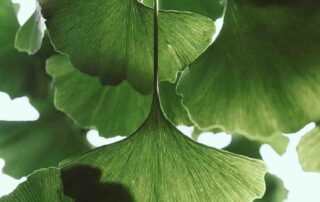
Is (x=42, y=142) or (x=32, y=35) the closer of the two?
(x=32, y=35)

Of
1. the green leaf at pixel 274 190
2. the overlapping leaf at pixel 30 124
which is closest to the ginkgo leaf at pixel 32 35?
the overlapping leaf at pixel 30 124

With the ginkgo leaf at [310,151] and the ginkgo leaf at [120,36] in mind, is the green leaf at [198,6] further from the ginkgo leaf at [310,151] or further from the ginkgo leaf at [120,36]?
the ginkgo leaf at [310,151]

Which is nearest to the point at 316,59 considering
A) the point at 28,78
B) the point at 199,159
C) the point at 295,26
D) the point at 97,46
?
the point at 295,26

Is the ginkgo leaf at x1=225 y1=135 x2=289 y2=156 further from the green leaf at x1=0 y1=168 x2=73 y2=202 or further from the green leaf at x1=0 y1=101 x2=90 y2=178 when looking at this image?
the green leaf at x1=0 y1=168 x2=73 y2=202

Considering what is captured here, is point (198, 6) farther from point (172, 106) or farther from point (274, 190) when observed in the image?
point (274, 190)

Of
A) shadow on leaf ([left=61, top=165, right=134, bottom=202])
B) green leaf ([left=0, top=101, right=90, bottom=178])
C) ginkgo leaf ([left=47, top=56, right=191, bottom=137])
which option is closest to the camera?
shadow on leaf ([left=61, top=165, right=134, bottom=202])

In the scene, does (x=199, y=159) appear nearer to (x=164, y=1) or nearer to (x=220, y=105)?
(x=220, y=105)

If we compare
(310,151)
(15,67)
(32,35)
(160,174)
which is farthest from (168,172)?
(15,67)

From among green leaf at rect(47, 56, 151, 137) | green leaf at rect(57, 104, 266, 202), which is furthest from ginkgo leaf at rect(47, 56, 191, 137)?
green leaf at rect(57, 104, 266, 202)
